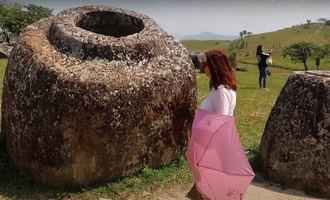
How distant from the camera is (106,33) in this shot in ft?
37.8

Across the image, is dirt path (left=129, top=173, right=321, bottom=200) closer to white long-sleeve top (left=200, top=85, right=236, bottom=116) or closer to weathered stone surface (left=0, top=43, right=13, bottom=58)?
white long-sleeve top (left=200, top=85, right=236, bottom=116)

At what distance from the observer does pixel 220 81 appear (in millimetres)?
7945

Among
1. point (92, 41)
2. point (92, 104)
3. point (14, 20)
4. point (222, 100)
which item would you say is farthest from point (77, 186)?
point (14, 20)

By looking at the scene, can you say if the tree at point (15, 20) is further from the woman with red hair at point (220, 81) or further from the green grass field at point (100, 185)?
the woman with red hair at point (220, 81)

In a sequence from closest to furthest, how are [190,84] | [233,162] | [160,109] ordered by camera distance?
[233,162], [160,109], [190,84]

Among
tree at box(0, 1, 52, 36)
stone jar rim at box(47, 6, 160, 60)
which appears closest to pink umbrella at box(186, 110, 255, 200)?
stone jar rim at box(47, 6, 160, 60)

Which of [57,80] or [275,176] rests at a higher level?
[57,80]

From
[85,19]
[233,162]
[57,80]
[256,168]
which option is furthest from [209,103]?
[85,19]

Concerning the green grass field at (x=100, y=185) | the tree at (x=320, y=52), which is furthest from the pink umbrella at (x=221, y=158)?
the tree at (x=320, y=52)

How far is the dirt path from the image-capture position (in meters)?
9.13

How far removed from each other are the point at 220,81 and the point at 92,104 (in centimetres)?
211

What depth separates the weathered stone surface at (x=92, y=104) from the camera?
8.66m

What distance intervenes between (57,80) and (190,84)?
2.58 m

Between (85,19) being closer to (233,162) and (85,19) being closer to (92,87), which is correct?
(92,87)
